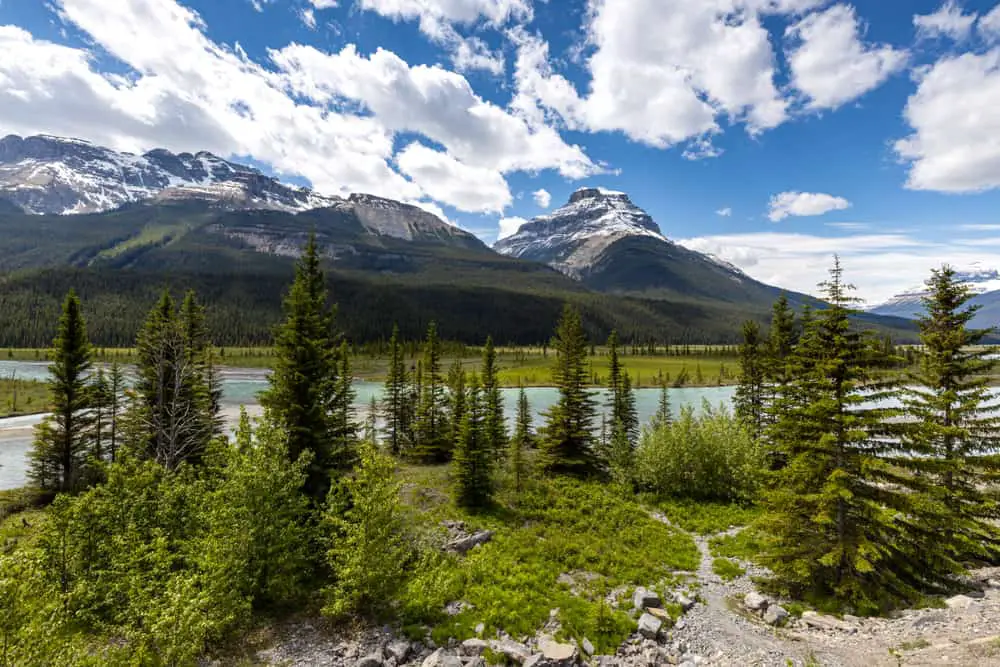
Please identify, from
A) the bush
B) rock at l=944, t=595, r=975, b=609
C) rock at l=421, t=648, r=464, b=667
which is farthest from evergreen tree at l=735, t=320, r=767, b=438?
rock at l=421, t=648, r=464, b=667

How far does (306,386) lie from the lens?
2448 cm

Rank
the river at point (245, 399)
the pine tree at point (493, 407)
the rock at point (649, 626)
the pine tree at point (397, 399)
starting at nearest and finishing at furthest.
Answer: the rock at point (649, 626) < the pine tree at point (493, 407) < the river at point (245, 399) < the pine tree at point (397, 399)

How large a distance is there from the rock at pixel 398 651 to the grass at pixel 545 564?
1.08 meters

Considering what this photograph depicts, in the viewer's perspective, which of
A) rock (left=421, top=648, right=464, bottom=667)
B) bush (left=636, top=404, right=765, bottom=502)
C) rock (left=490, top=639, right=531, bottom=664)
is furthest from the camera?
bush (left=636, top=404, right=765, bottom=502)

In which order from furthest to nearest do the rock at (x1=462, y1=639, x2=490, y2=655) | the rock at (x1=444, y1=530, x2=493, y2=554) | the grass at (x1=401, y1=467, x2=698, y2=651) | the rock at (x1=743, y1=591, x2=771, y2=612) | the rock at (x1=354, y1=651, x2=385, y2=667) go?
1. the rock at (x1=444, y1=530, x2=493, y2=554)
2. the rock at (x1=743, y1=591, x2=771, y2=612)
3. the grass at (x1=401, y1=467, x2=698, y2=651)
4. the rock at (x1=462, y1=639, x2=490, y2=655)
5. the rock at (x1=354, y1=651, x2=385, y2=667)

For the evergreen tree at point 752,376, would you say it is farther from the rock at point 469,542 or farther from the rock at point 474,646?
the rock at point 474,646

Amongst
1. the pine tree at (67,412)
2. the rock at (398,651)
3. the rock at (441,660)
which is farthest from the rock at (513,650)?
the pine tree at (67,412)

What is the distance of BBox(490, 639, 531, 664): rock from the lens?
1550cm

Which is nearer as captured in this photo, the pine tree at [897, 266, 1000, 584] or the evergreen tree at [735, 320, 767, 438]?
the pine tree at [897, 266, 1000, 584]

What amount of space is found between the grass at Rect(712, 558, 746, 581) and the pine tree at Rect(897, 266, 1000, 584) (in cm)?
720

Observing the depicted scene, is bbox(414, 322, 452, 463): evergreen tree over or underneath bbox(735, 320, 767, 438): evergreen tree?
underneath

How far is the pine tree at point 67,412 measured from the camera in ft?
115

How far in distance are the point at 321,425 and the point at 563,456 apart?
24.9 meters

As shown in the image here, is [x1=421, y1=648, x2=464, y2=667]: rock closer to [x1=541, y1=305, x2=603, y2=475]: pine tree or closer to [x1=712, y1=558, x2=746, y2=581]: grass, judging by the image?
[x1=712, y1=558, x2=746, y2=581]: grass
